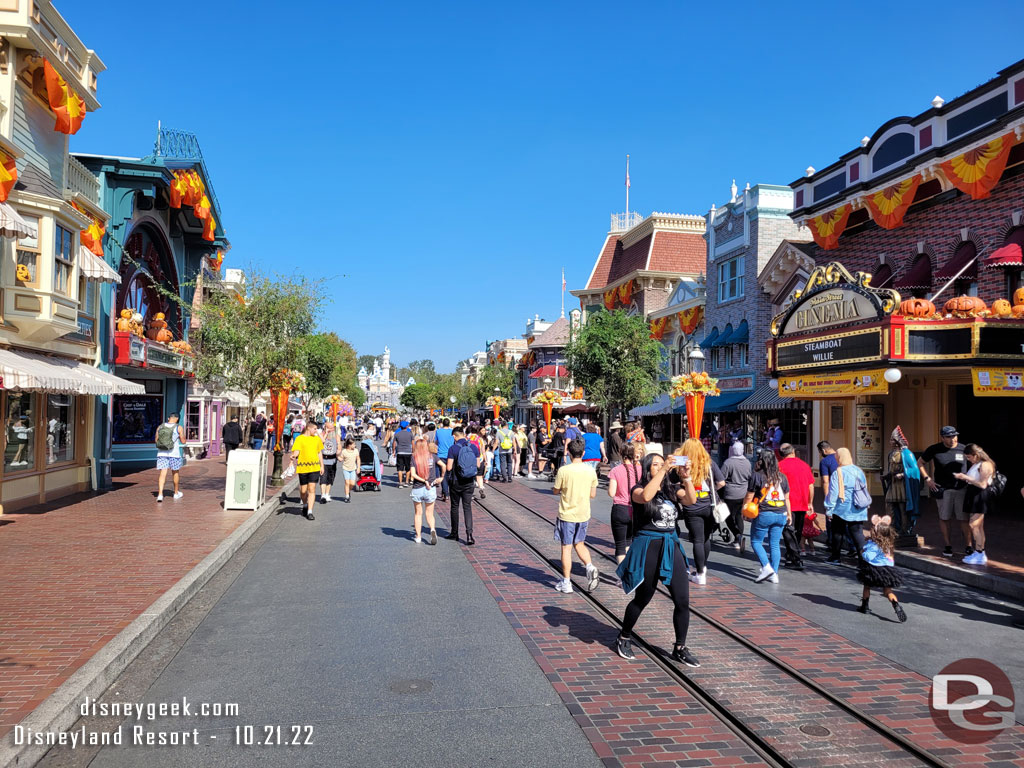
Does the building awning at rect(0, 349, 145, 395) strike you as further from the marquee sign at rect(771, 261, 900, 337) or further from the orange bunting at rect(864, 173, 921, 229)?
the orange bunting at rect(864, 173, 921, 229)

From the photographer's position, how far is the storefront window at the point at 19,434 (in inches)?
565

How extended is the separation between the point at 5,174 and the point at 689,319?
28.5 meters

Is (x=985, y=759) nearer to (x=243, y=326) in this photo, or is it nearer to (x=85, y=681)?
(x=85, y=681)

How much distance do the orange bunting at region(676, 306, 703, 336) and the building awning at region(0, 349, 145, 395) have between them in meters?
24.0

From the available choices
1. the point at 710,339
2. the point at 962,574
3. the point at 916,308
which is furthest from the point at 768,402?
the point at 962,574

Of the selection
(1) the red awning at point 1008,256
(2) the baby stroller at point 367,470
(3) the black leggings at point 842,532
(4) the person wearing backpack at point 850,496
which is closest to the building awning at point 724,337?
(1) the red awning at point 1008,256

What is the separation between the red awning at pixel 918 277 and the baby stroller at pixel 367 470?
44.7ft

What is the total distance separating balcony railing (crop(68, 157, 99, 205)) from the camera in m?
17.8

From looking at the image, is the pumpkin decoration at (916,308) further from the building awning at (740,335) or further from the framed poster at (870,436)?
the building awning at (740,335)

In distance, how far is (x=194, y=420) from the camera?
3206 centimetres

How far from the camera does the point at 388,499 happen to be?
18.1 meters

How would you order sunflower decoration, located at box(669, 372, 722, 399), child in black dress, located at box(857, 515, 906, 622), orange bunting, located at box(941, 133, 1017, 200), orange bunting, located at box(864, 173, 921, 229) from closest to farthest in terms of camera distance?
child in black dress, located at box(857, 515, 906, 622), orange bunting, located at box(941, 133, 1017, 200), orange bunting, located at box(864, 173, 921, 229), sunflower decoration, located at box(669, 372, 722, 399)

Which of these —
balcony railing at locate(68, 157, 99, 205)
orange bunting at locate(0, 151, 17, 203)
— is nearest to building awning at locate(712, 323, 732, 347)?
balcony railing at locate(68, 157, 99, 205)

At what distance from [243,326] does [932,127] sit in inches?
649
